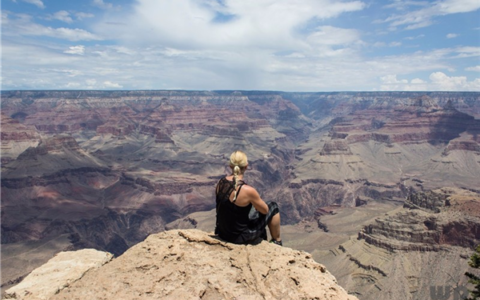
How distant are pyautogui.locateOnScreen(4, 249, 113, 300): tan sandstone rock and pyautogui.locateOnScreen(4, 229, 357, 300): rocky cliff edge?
3 centimetres

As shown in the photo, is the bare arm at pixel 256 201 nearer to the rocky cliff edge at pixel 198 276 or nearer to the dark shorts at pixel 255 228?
the dark shorts at pixel 255 228

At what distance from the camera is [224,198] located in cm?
1032

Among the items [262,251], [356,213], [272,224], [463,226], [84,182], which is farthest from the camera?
[84,182]

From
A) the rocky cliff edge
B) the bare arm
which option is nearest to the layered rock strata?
the bare arm

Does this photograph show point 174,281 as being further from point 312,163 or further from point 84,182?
point 312,163

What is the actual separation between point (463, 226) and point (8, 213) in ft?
405

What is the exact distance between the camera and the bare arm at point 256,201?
9.95 m

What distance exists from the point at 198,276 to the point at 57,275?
4478mm

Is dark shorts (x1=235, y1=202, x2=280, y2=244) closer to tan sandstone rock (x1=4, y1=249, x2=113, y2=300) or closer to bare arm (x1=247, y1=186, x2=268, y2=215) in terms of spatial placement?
bare arm (x1=247, y1=186, x2=268, y2=215)

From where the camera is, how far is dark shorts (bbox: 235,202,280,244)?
1038 cm

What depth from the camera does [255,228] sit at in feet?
34.7

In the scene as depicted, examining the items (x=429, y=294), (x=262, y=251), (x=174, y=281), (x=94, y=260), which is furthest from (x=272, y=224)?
(x=429, y=294)

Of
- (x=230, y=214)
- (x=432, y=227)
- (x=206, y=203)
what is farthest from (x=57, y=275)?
(x=206, y=203)

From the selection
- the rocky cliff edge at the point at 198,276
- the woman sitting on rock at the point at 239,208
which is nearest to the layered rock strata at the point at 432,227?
the woman sitting on rock at the point at 239,208
